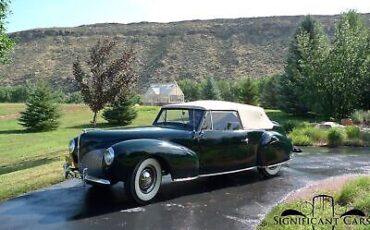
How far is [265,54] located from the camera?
8638 cm

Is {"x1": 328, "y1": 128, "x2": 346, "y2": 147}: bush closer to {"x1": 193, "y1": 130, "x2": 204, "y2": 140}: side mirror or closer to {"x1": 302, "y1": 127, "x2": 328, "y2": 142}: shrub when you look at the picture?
{"x1": 302, "y1": 127, "x2": 328, "y2": 142}: shrub

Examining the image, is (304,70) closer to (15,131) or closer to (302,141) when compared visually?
(302,141)

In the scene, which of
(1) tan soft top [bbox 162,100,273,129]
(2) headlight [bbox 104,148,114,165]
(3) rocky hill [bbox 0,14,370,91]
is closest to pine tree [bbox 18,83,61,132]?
(1) tan soft top [bbox 162,100,273,129]

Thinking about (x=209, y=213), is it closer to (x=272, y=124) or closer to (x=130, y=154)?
(x=130, y=154)

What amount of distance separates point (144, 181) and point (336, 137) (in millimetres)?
8981

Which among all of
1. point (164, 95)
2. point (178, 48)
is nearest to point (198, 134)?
point (164, 95)

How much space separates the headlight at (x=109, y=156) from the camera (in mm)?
6348

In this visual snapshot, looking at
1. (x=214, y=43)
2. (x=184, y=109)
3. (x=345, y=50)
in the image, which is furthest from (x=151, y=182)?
(x=214, y=43)

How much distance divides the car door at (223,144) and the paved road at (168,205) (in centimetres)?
36

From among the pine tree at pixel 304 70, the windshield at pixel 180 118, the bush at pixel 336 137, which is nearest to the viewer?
the windshield at pixel 180 118

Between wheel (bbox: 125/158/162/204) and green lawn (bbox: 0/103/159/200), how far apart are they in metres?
2.38

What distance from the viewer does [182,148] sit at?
7.14m

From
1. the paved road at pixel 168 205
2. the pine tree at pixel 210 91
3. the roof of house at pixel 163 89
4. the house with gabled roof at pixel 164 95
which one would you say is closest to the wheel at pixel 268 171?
the paved road at pixel 168 205

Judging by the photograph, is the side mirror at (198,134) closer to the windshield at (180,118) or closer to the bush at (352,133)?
the windshield at (180,118)
